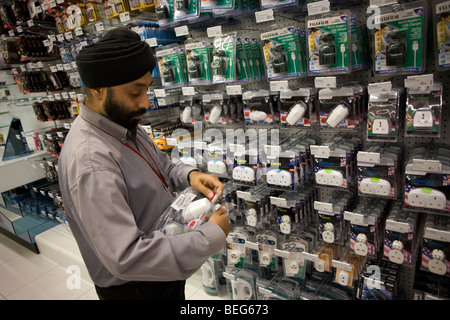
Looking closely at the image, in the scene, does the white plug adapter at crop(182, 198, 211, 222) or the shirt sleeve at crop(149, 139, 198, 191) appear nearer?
the white plug adapter at crop(182, 198, 211, 222)

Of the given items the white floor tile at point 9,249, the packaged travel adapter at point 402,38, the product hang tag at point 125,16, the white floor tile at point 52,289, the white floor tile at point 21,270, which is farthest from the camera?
the white floor tile at point 9,249

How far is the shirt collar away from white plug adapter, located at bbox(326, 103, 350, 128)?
1.13m

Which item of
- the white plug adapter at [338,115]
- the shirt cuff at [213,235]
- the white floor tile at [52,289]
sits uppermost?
the white plug adapter at [338,115]

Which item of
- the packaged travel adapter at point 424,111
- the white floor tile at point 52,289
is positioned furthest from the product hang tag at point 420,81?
the white floor tile at point 52,289

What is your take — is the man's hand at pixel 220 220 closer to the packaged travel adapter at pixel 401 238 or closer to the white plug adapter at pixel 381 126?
the white plug adapter at pixel 381 126

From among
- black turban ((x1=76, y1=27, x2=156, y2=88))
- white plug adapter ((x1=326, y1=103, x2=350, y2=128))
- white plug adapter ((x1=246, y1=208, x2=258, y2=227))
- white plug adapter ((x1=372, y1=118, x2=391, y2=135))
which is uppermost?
black turban ((x1=76, y1=27, x2=156, y2=88))

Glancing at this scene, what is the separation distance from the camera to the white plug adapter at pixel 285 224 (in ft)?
6.92

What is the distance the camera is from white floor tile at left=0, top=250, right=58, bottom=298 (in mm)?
3208

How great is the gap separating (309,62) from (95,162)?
4.25 ft

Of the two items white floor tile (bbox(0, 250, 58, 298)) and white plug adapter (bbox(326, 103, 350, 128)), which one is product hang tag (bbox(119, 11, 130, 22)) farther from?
white floor tile (bbox(0, 250, 58, 298))

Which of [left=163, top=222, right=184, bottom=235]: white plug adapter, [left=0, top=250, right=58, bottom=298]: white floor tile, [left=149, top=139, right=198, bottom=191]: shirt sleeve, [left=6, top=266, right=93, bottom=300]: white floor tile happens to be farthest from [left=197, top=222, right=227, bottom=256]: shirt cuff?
[left=0, top=250, right=58, bottom=298]: white floor tile

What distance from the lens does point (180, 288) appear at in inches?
59.7

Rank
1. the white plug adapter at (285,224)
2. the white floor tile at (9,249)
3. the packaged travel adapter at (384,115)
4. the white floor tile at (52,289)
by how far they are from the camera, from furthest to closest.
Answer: the white floor tile at (9,249) → the white floor tile at (52,289) → the white plug adapter at (285,224) → the packaged travel adapter at (384,115)

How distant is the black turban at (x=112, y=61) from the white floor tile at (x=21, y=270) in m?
3.14
